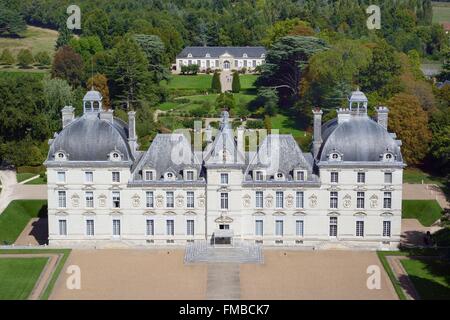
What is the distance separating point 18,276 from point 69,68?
2624 inches

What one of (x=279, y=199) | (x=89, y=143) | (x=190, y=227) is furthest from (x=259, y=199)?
(x=89, y=143)

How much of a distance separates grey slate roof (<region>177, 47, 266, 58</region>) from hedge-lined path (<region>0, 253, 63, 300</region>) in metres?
88.3

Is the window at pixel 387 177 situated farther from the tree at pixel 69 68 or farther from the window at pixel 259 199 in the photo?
the tree at pixel 69 68

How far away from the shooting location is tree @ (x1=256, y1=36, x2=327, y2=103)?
123062 mm

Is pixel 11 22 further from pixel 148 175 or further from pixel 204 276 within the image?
pixel 204 276

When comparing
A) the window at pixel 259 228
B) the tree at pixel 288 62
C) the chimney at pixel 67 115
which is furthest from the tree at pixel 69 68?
the window at pixel 259 228

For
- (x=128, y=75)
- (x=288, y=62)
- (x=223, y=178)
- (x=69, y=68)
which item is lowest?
(x=223, y=178)

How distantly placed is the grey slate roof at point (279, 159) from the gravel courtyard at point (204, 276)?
6.54 metres

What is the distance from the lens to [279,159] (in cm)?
6819

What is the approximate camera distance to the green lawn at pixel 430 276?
2281 inches

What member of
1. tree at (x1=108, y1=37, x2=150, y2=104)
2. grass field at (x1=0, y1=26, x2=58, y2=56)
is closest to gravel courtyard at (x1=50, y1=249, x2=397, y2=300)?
tree at (x1=108, y1=37, x2=150, y2=104)

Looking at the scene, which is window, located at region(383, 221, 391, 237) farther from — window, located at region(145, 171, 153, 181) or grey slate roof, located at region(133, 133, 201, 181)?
window, located at region(145, 171, 153, 181)
